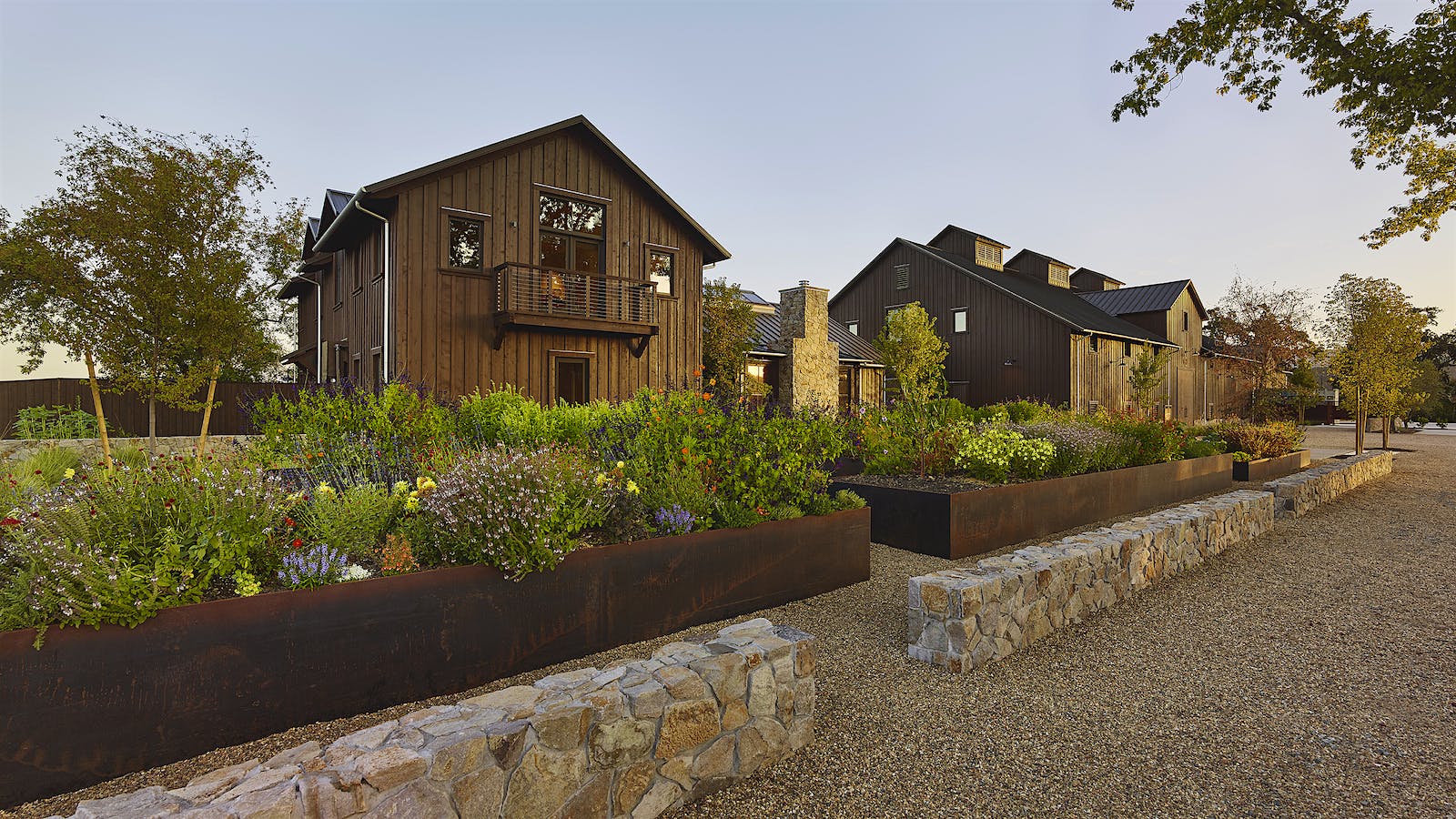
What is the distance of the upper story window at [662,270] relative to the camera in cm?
A: 1488

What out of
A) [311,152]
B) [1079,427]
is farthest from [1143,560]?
[311,152]

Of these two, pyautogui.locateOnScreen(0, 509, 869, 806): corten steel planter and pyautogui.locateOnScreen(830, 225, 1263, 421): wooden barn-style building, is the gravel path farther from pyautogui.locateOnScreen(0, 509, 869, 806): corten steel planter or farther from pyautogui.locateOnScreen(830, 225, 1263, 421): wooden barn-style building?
pyautogui.locateOnScreen(830, 225, 1263, 421): wooden barn-style building

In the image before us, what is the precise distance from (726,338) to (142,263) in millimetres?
12920

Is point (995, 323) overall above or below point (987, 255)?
below

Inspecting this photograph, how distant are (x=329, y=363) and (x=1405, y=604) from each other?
21.1 m

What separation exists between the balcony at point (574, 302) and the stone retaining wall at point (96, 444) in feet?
16.4

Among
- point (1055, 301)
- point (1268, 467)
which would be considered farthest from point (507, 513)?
point (1055, 301)

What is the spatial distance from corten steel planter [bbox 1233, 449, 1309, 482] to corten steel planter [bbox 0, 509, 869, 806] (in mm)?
13683

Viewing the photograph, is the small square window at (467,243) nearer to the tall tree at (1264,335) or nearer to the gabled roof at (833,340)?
the gabled roof at (833,340)

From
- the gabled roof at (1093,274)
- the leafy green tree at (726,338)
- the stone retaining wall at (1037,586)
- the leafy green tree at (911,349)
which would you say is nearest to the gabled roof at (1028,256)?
the gabled roof at (1093,274)

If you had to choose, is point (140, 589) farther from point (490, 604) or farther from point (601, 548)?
point (601, 548)

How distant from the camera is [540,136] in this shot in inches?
511

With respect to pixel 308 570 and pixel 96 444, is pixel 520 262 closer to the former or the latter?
pixel 96 444

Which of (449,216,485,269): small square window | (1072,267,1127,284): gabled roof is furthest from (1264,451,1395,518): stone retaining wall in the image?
(1072,267,1127,284): gabled roof
